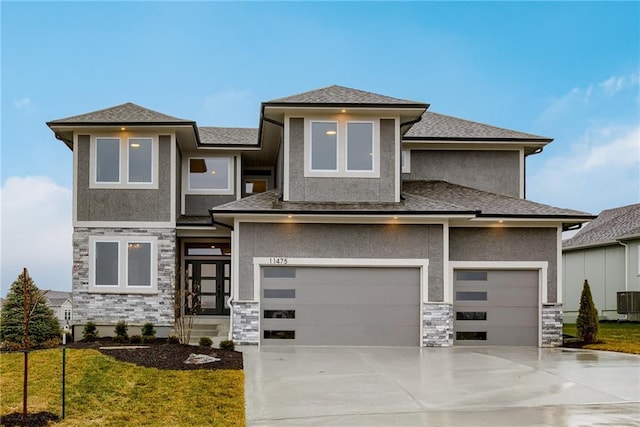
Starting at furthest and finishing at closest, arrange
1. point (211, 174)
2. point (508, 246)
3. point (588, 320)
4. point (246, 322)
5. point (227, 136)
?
point (227, 136), point (211, 174), point (588, 320), point (508, 246), point (246, 322)

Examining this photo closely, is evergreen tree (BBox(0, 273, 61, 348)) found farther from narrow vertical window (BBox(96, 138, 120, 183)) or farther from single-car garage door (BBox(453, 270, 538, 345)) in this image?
single-car garage door (BBox(453, 270, 538, 345))

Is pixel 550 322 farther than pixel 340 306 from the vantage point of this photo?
Yes

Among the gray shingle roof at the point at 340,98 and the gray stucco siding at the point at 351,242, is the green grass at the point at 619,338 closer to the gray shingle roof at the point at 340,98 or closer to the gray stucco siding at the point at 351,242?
the gray stucco siding at the point at 351,242

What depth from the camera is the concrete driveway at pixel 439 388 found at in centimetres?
711

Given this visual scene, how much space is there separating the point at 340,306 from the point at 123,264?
232 inches

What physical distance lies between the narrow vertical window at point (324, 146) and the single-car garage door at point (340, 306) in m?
2.53

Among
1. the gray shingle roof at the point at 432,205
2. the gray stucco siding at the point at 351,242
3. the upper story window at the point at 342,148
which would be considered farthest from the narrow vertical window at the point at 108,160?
the upper story window at the point at 342,148

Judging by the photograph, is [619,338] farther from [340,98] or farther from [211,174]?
[211,174]

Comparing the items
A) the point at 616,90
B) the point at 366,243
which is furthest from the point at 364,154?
the point at 616,90

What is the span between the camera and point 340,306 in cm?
1418

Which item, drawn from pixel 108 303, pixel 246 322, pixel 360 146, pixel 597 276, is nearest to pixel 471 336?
pixel 360 146

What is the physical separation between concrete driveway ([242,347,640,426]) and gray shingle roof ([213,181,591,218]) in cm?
323

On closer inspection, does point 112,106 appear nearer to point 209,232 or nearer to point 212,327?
point 209,232

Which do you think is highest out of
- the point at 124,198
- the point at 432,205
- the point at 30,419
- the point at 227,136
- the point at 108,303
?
the point at 227,136
